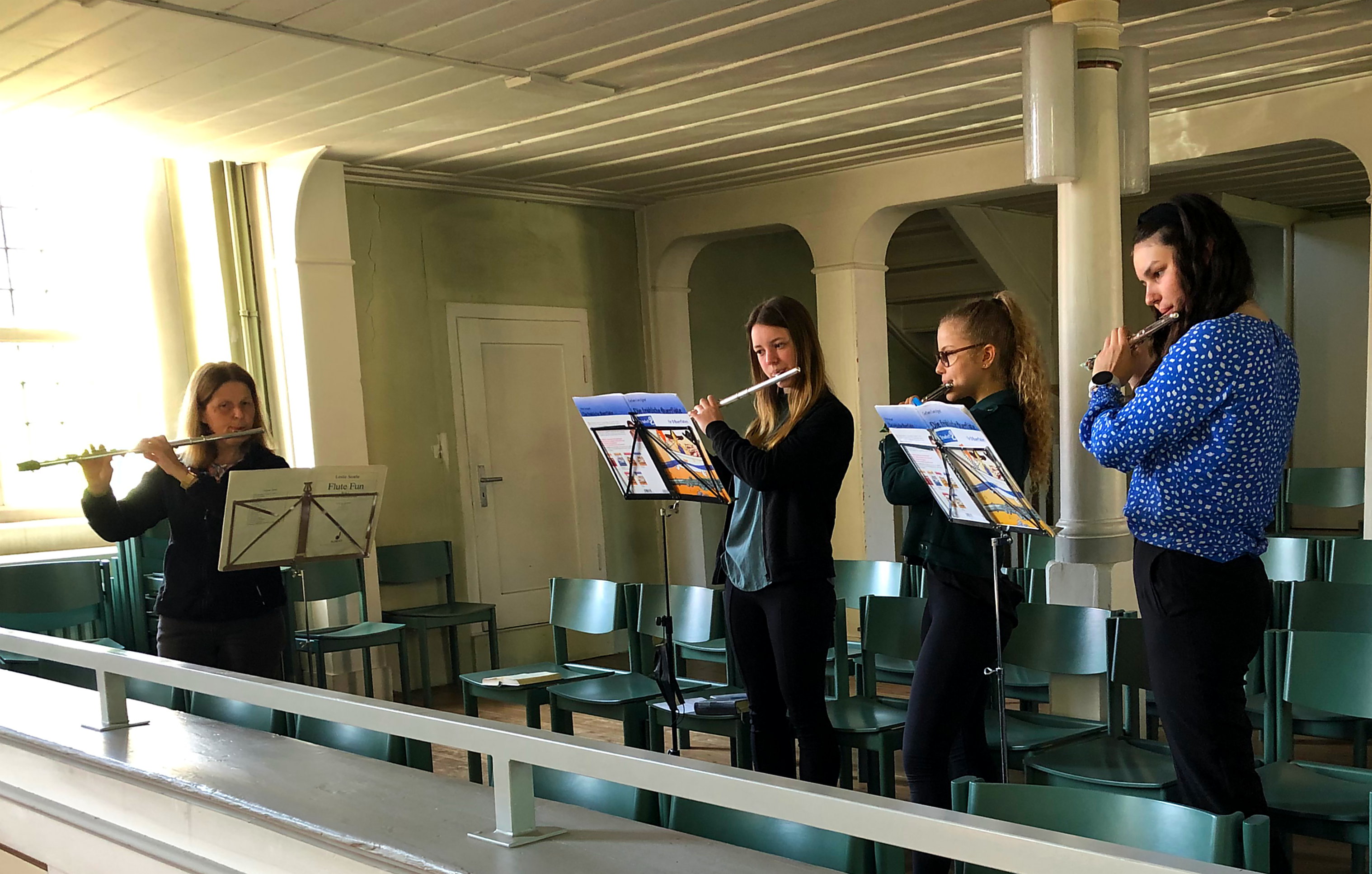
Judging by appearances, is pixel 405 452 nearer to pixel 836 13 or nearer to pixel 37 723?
pixel 836 13

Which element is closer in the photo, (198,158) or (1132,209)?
(198,158)

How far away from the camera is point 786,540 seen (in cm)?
295

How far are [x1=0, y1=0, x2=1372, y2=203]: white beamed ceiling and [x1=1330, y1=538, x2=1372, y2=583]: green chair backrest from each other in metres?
1.68

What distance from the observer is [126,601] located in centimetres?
523

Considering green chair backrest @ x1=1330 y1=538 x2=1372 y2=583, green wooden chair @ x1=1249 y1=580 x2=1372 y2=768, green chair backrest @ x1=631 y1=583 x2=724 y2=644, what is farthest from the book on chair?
green chair backrest @ x1=1330 y1=538 x2=1372 y2=583

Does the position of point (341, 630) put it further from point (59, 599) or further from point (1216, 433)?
point (1216, 433)

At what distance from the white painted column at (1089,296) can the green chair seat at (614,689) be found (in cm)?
115

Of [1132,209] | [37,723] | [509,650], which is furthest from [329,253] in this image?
[1132,209]

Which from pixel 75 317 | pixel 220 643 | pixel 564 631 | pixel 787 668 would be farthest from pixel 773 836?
pixel 75 317

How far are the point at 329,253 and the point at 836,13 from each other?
8.80ft

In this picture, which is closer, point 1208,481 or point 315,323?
point 1208,481

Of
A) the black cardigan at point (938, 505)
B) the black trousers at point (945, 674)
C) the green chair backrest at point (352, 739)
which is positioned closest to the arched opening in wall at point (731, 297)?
the black cardigan at point (938, 505)

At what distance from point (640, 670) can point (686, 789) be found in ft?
9.16

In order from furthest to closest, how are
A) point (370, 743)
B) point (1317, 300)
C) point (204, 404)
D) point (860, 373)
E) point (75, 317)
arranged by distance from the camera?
point (1317, 300), point (860, 373), point (75, 317), point (204, 404), point (370, 743)
